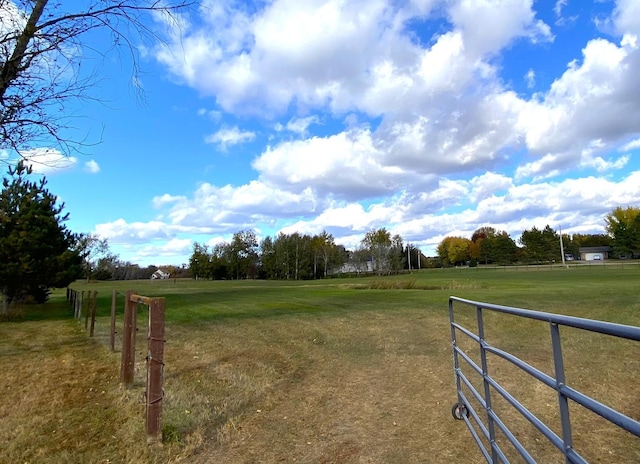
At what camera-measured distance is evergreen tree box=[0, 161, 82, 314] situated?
16250 mm

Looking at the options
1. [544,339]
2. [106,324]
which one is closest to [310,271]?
[106,324]

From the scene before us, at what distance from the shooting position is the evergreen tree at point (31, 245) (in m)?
16.2

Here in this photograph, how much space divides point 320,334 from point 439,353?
10.6ft

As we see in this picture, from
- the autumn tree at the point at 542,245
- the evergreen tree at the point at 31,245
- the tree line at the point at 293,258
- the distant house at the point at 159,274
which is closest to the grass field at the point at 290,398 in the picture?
the evergreen tree at the point at 31,245

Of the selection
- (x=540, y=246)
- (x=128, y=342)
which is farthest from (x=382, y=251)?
(x=128, y=342)

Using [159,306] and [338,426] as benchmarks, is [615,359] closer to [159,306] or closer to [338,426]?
[338,426]

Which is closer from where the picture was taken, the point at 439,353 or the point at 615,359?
the point at 615,359

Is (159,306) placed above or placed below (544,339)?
above

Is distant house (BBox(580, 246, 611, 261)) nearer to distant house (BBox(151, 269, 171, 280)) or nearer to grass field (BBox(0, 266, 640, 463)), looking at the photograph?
distant house (BBox(151, 269, 171, 280))

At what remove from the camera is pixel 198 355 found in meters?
7.88

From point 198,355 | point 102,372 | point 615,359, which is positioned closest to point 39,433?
point 102,372

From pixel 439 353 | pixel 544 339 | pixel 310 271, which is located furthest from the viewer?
pixel 310 271

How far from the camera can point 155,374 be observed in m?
4.04

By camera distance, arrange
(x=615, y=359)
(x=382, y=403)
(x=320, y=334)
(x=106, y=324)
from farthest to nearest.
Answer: (x=106, y=324)
(x=320, y=334)
(x=615, y=359)
(x=382, y=403)
